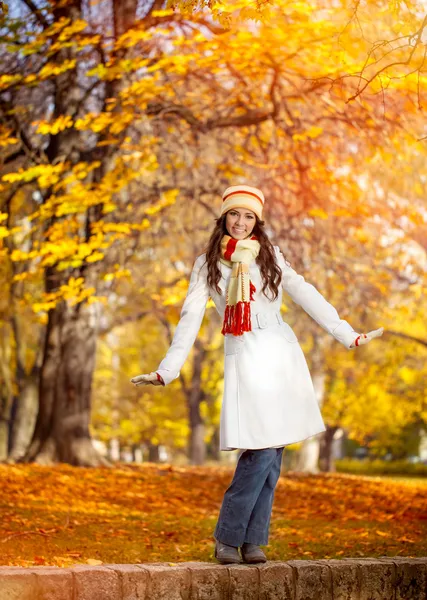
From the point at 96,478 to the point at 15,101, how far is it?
5.06 metres

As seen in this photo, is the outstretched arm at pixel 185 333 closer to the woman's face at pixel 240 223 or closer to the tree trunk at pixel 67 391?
the woman's face at pixel 240 223

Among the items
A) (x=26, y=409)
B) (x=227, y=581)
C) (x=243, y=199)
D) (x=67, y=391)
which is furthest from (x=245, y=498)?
(x=26, y=409)

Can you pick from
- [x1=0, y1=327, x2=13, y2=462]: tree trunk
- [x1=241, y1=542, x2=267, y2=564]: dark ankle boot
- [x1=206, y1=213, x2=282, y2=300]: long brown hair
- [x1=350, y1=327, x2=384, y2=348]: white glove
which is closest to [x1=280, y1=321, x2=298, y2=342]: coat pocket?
[x1=206, y1=213, x2=282, y2=300]: long brown hair

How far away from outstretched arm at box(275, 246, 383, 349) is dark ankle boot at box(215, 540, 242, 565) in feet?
4.04

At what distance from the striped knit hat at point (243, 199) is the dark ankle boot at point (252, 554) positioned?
1.80m

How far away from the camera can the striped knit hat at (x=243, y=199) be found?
5.02 m

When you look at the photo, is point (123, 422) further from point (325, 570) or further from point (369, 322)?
point (325, 570)

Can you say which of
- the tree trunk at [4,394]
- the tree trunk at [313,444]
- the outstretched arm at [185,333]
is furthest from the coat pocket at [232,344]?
the tree trunk at [313,444]

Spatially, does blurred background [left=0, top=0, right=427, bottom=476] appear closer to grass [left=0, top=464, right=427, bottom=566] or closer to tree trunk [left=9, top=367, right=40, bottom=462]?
grass [left=0, top=464, right=427, bottom=566]

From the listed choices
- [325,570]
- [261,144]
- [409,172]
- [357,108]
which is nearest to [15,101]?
[261,144]

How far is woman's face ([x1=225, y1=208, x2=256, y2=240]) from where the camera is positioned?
5.02m

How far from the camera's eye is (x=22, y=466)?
419 inches

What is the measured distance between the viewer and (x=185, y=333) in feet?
15.6

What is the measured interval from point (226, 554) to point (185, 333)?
3.84 feet
